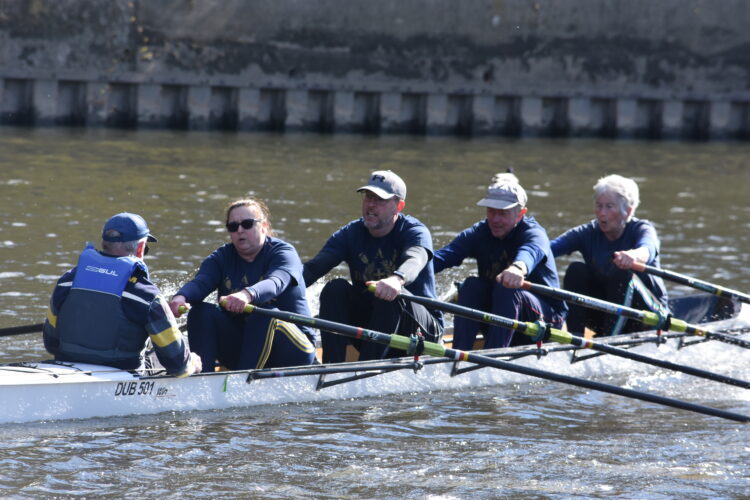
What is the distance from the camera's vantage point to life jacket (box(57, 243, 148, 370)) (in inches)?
290

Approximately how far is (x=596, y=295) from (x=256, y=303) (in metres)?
3.74

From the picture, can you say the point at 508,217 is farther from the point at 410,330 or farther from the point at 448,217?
the point at 448,217

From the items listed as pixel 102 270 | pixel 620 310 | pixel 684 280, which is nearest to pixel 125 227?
pixel 102 270

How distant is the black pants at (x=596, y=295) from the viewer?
1038cm

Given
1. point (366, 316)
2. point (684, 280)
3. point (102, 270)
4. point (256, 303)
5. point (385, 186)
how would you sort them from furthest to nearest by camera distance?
1. point (684, 280)
2. point (366, 316)
3. point (385, 186)
4. point (256, 303)
5. point (102, 270)

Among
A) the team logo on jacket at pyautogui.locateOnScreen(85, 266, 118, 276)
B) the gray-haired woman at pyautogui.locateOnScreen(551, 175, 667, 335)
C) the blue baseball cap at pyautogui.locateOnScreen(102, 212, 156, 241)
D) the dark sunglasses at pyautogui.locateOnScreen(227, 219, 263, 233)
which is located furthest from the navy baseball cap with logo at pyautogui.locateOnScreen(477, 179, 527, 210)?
the team logo on jacket at pyautogui.locateOnScreen(85, 266, 118, 276)

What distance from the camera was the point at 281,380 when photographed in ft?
28.1

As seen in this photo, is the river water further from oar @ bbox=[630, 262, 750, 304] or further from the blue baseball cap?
the blue baseball cap

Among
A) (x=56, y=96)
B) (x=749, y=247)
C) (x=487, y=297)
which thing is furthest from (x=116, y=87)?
(x=487, y=297)

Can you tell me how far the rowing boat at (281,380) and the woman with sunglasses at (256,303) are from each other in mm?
193

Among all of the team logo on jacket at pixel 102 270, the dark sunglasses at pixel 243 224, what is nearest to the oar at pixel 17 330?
the team logo on jacket at pixel 102 270

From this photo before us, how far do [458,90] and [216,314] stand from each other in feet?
57.8

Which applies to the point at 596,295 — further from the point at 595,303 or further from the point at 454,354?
the point at 454,354

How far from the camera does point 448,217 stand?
55.5ft
